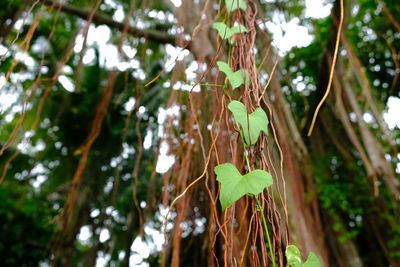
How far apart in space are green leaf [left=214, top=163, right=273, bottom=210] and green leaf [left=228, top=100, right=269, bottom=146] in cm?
10

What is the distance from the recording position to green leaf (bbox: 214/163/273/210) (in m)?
0.54

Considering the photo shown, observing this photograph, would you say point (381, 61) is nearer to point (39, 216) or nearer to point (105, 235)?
point (105, 235)

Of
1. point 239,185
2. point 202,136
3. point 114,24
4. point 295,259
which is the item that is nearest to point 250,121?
point 239,185

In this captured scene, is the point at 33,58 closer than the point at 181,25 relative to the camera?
No

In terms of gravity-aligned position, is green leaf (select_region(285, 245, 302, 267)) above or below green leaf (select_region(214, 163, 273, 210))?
below

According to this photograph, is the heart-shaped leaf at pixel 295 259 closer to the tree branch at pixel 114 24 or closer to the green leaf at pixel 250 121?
the green leaf at pixel 250 121

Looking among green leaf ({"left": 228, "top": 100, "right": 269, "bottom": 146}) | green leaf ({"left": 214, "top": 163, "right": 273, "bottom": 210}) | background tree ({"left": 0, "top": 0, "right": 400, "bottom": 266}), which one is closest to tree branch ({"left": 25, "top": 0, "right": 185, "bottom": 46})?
background tree ({"left": 0, "top": 0, "right": 400, "bottom": 266})

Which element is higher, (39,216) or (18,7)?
(18,7)

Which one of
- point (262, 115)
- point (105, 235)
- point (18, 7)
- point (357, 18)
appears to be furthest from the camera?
point (105, 235)

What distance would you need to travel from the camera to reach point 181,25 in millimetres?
1382

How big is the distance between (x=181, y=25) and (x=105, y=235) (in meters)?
1.95

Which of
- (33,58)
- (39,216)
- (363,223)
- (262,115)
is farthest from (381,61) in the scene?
(39,216)

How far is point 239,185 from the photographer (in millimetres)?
557

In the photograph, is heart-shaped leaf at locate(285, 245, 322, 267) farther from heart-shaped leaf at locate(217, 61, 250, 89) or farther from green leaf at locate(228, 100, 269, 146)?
heart-shaped leaf at locate(217, 61, 250, 89)
